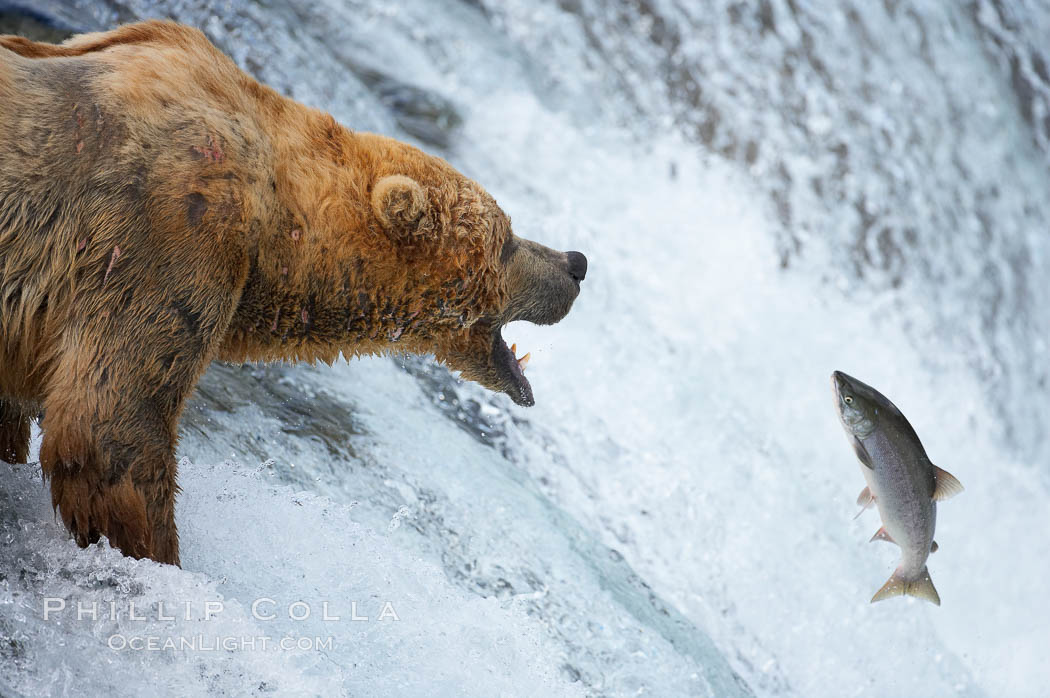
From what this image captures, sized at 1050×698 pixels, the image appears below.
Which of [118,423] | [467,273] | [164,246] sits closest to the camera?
[118,423]

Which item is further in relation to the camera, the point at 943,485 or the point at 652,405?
the point at 652,405

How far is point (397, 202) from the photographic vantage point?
9.66 feet

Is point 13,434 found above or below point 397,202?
below

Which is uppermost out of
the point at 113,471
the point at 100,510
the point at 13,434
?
the point at 113,471

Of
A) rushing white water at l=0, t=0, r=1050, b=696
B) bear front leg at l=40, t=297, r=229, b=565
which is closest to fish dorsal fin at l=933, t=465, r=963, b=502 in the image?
rushing white water at l=0, t=0, r=1050, b=696

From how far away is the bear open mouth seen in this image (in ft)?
11.8

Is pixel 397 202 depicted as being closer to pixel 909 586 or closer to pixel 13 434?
pixel 13 434

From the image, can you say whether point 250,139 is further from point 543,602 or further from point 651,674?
point 651,674

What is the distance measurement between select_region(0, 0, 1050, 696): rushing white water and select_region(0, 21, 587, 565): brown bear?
1.07 ft

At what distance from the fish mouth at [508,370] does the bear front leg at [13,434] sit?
1.49 m

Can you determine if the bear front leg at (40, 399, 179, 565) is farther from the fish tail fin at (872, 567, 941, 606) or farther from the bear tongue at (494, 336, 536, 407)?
the fish tail fin at (872, 567, 941, 606)

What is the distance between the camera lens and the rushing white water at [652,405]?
130 inches

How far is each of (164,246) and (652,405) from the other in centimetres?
363

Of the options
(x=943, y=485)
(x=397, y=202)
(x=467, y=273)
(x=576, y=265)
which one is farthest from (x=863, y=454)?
(x=397, y=202)
